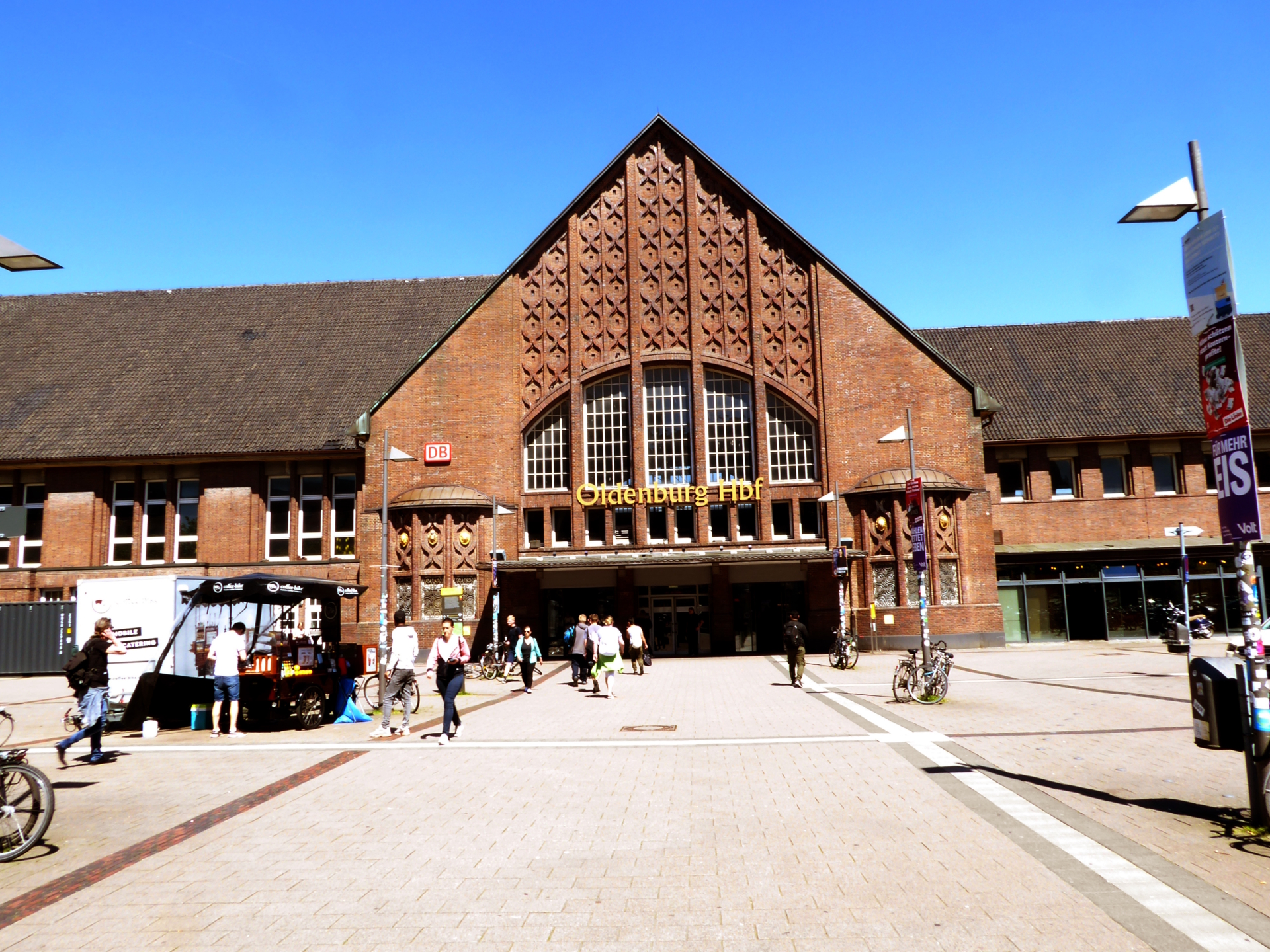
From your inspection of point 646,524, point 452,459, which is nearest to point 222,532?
point 452,459

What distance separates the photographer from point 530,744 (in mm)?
13906

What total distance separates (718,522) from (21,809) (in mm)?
30129

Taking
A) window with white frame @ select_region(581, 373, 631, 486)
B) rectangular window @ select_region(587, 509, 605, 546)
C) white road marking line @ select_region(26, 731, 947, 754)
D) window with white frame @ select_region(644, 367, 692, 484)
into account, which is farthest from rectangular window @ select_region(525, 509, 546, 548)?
white road marking line @ select_region(26, 731, 947, 754)

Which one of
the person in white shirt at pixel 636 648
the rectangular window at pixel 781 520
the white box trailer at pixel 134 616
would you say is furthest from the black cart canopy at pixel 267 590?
the rectangular window at pixel 781 520

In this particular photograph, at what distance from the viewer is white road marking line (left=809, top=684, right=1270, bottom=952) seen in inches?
220

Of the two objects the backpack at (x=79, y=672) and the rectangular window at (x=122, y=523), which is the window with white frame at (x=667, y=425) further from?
the backpack at (x=79, y=672)

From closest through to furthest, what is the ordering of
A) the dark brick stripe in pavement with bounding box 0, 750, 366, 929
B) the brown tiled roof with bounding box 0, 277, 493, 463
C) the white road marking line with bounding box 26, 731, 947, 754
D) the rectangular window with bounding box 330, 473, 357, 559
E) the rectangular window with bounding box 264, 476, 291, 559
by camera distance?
the dark brick stripe in pavement with bounding box 0, 750, 366, 929, the white road marking line with bounding box 26, 731, 947, 754, the rectangular window with bounding box 330, 473, 357, 559, the rectangular window with bounding box 264, 476, 291, 559, the brown tiled roof with bounding box 0, 277, 493, 463

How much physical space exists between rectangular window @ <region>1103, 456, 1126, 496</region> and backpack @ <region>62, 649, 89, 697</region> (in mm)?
37979

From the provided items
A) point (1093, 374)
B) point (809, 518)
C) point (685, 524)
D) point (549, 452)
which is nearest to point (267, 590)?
point (549, 452)

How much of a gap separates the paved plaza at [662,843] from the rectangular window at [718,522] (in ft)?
70.2

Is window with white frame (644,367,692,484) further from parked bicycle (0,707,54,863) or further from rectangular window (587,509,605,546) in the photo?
parked bicycle (0,707,54,863)

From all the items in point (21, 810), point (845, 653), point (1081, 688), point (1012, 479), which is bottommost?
point (1081, 688)

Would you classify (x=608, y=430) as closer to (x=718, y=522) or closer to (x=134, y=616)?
(x=718, y=522)

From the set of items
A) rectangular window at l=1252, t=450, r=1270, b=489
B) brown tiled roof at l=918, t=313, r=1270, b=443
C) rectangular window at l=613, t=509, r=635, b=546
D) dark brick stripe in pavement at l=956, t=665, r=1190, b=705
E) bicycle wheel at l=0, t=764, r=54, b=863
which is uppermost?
brown tiled roof at l=918, t=313, r=1270, b=443
